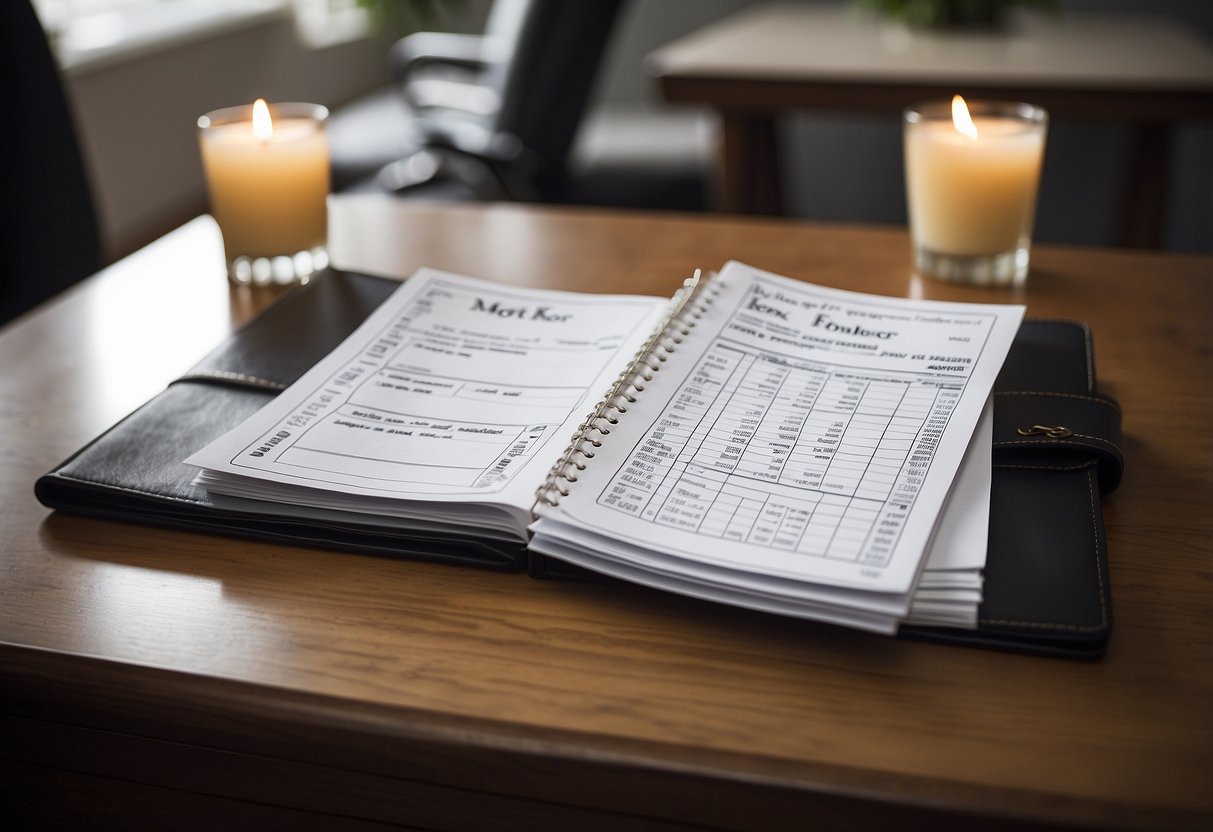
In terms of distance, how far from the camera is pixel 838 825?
370 millimetres

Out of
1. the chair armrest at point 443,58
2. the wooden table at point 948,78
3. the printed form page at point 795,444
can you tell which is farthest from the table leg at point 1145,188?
the printed form page at point 795,444

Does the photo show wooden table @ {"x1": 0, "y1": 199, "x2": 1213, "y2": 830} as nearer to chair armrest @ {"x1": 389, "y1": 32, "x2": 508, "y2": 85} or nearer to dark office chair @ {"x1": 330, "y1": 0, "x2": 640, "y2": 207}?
dark office chair @ {"x1": 330, "y1": 0, "x2": 640, "y2": 207}

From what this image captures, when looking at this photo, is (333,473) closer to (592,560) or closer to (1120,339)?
(592,560)

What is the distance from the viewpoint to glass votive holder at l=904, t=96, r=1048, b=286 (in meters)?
0.80

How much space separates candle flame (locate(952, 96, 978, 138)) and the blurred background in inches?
57.0

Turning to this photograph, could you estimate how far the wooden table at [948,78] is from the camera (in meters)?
1.66

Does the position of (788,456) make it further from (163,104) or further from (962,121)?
(163,104)

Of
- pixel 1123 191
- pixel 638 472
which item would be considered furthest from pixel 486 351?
pixel 1123 191

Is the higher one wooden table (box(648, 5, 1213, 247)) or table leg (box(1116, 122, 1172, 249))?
wooden table (box(648, 5, 1213, 247))

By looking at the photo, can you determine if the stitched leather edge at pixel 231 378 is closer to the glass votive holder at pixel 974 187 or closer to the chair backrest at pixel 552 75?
the glass votive holder at pixel 974 187

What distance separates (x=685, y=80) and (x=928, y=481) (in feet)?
4.85

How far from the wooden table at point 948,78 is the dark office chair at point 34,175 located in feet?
3.09

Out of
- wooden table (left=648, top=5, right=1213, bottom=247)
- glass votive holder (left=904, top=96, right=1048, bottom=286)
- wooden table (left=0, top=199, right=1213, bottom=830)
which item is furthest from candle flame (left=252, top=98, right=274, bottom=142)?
wooden table (left=648, top=5, right=1213, bottom=247)

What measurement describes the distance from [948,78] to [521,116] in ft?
2.63
